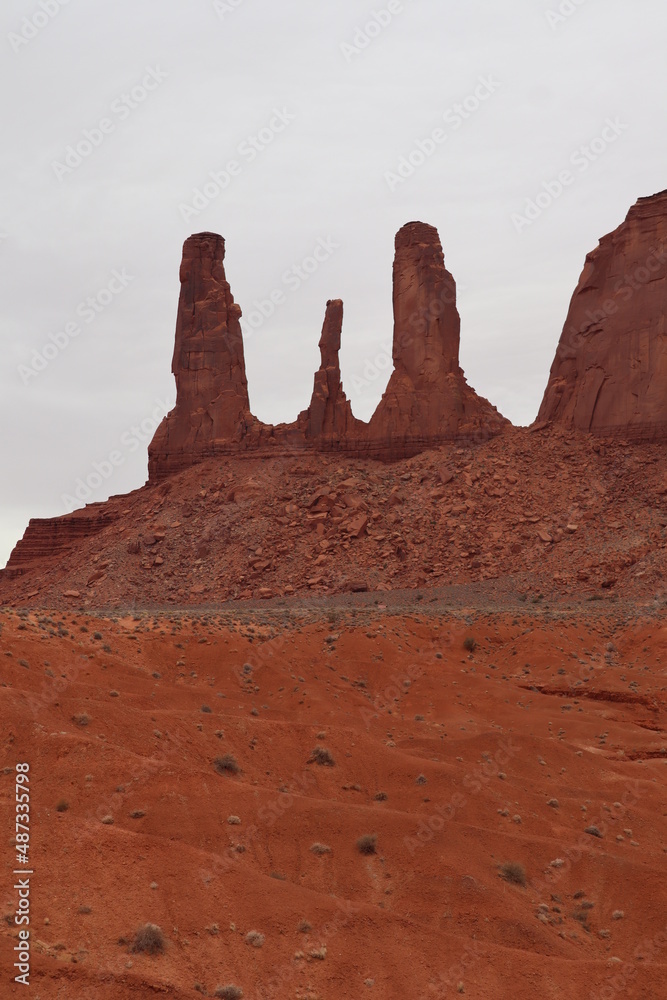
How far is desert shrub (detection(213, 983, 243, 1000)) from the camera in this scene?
9.86 m

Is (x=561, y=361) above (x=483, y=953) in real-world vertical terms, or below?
above

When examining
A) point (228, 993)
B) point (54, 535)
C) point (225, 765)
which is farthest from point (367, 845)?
point (54, 535)

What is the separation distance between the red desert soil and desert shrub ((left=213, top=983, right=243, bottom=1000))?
188 mm

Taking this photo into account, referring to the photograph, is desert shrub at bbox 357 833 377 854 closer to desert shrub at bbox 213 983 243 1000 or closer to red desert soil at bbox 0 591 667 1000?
red desert soil at bbox 0 591 667 1000

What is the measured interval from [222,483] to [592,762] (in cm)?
4236

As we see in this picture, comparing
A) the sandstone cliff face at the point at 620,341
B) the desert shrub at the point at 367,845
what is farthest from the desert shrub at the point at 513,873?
the sandstone cliff face at the point at 620,341

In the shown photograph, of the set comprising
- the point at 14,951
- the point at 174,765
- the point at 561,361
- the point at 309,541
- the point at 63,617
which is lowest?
the point at 14,951

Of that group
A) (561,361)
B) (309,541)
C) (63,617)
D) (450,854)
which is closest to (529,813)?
(450,854)

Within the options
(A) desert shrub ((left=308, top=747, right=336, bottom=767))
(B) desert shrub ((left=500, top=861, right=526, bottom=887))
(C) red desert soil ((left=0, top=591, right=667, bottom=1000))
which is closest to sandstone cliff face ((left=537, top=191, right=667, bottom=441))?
(C) red desert soil ((left=0, top=591, right=667, bottom=1000))

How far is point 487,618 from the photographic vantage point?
35625mm

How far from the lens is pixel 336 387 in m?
64.2

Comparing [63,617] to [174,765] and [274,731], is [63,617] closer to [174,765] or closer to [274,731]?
[274,731]

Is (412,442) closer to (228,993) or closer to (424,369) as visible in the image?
(424,369)

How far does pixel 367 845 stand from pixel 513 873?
2.35 m
